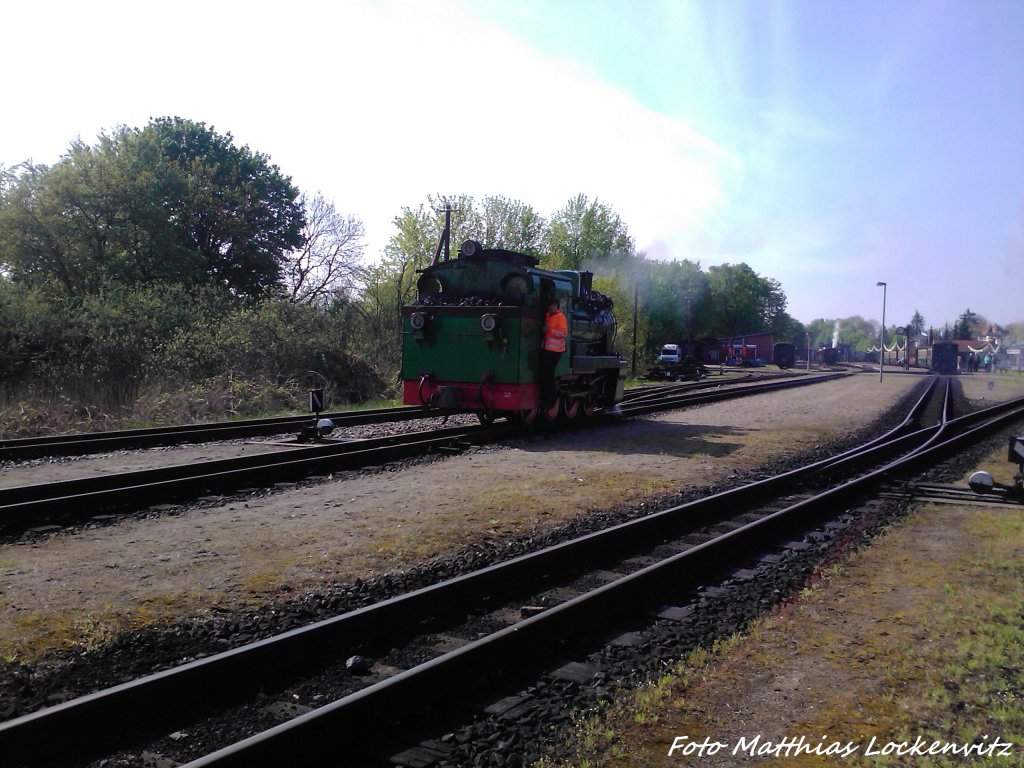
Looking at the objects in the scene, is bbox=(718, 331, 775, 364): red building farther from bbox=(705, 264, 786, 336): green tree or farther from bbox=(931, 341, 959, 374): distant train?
bbox=(931, 341, 959, 374): distant train

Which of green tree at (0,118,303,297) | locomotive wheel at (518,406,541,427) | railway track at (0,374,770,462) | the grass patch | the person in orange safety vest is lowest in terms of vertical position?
the grass patch

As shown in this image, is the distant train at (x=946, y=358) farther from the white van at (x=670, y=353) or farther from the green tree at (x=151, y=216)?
the green tree at (x=151, y=216)

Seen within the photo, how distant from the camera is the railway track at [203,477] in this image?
6.90 m

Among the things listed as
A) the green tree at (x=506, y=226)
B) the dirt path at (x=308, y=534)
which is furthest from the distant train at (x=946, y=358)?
the dirt path at (x=308, y=534)

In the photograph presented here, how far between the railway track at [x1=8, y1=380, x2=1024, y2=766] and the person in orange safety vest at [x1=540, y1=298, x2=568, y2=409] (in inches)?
236

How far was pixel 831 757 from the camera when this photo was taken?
10.5 feet

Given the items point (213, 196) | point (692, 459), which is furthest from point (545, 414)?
point (213, 196)

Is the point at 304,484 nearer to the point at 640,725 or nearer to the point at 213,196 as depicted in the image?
the point at 640,725

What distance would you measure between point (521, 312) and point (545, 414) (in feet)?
8.47

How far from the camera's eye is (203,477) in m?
→ 8.16

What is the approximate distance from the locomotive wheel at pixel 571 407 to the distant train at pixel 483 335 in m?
0.88

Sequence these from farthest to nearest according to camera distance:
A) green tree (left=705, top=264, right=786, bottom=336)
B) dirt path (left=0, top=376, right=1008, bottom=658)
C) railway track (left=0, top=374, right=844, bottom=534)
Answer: green tree (left=705, top=264, right=786, bottom=336)
railway track (left=0, top=374, right=844, bottom=534)
dirt path (left=0, top=376, right=1008, bottom=658)

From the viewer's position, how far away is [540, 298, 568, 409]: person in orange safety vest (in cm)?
1330

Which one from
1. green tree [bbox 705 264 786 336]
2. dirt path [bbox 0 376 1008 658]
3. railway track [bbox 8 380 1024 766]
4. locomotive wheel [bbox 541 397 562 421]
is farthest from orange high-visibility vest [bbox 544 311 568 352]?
green tree [bbox 705 264 786 336]
